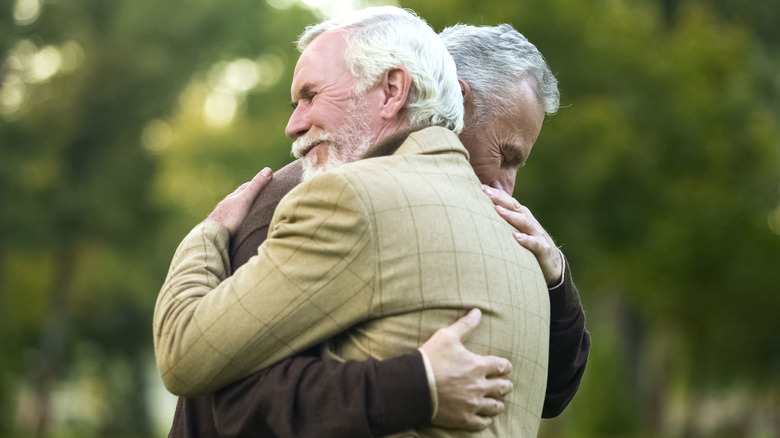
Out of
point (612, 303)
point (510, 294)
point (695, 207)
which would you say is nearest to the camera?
point (510, 294)

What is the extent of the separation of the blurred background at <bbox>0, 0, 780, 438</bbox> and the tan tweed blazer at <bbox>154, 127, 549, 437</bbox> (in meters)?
18.0

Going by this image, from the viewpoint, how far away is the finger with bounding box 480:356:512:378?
2.91m

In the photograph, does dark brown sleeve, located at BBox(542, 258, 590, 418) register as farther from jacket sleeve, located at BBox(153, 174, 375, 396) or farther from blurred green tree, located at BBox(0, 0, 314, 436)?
blurred green tree, located at BBox(0, 0, 314, 436)


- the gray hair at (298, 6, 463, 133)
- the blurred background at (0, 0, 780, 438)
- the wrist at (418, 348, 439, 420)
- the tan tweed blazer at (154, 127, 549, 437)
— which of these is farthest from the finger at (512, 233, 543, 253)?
the blurred background at (0, 0, 780, 438)

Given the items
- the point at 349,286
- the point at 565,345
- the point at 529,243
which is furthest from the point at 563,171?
the point at 349,286

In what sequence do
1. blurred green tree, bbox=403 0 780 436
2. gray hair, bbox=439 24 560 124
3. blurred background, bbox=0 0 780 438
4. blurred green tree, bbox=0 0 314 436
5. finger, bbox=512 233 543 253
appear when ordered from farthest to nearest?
1. blurred green tree, bbox=0 0 314 436
2. blurred background, bbox=0 0 780 438
3. blurred green tree, bbox=403 0 780 436
4. gray hair, bbox=439 24 560 124
5. finger, bbox=512 233 543 253

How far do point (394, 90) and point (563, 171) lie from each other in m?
19.2

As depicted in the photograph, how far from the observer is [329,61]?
10.5ft

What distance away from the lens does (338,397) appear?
9.03ft

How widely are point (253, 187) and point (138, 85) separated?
28.3 m

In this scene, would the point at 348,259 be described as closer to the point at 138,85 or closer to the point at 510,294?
the point at 510,294

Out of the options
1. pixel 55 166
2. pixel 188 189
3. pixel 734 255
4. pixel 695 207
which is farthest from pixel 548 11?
pixel 188 189

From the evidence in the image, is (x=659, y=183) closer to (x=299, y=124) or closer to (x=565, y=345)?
(x=565, y=345)

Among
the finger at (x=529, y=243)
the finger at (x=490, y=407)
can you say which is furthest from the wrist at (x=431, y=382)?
the finger at (x=529, y=243)
